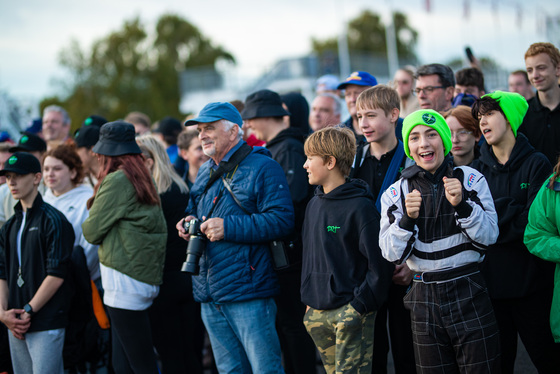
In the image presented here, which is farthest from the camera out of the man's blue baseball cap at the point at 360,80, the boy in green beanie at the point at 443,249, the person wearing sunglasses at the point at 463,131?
the man's blue baseball cap at the point at 360,80

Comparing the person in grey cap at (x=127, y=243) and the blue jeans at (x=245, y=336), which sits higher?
the person in grey cap at (x=127, y=243)

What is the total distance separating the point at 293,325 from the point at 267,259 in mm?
841

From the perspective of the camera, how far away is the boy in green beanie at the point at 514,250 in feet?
11.9

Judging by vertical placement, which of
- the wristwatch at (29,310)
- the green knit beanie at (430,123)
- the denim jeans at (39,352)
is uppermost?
the green knit beanie at (430,123)

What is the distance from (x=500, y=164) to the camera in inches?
149

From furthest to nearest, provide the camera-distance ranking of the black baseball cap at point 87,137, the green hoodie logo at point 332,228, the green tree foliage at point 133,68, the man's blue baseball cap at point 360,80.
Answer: the green tree foliage at point 133,68, the black baseball cap at point 87,137, the man's blue baseball cap at point 360,80, the green hoodie logo at point 332,228

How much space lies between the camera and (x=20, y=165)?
4.61 m

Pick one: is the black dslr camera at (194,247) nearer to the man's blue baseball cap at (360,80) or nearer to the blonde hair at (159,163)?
the blonde hair at (159,163)

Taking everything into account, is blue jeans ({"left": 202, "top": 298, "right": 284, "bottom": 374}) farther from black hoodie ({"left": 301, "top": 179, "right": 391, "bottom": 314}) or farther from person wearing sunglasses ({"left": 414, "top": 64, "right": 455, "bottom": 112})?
person wearing sunglasses ({"left": 414, "top": 64, "right": 455, "bottom": 112})

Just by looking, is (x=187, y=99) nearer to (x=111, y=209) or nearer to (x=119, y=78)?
(x=119, y=78)

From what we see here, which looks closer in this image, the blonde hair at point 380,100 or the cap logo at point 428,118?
the cap logo at point 428,118

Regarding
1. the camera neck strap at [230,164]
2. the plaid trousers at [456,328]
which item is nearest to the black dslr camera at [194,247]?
the camera neck strap at [230,164]

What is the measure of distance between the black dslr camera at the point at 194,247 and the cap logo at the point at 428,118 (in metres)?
1.70

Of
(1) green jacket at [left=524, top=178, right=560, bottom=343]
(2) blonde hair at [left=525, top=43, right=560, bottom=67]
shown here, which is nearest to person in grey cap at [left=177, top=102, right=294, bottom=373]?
(1) green jacket at [left=524, top=178, right=560, bottom=343]
